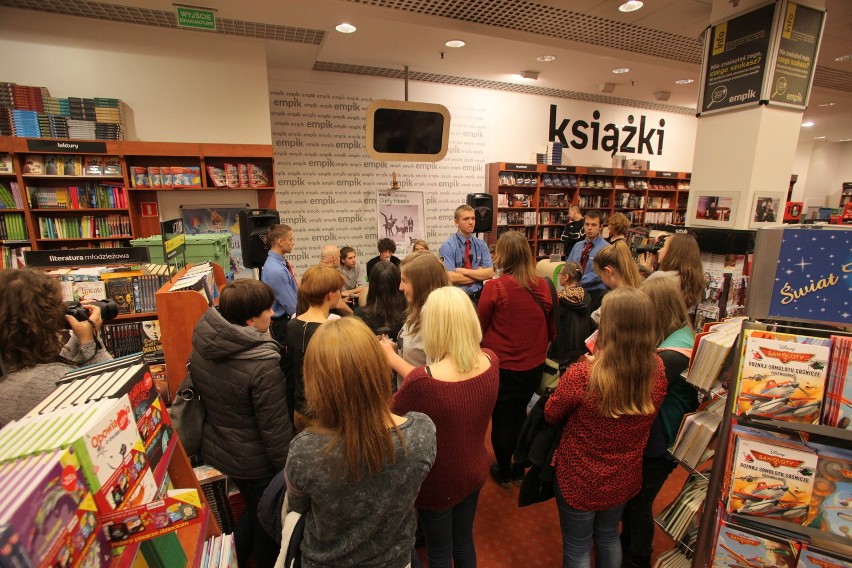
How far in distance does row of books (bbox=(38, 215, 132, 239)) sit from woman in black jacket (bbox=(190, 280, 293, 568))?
3.96m

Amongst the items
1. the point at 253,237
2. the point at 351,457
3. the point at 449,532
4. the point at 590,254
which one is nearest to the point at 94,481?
the point at 351,457

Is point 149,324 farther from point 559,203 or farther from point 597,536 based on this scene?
Result: point 559,203

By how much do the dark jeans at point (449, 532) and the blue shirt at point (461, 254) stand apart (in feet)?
7.85

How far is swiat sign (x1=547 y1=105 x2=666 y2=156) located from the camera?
25.6 ft

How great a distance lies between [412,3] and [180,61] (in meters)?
2.80

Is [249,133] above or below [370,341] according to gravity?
above

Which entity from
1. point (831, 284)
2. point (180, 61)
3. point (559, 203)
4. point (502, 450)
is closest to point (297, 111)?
point (180, 61)

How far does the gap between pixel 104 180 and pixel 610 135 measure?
27.6 ft

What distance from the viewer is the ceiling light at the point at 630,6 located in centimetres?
378

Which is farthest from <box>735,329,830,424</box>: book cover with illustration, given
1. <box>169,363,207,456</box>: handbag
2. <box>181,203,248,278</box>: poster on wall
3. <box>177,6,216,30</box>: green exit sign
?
<box>181,203,248,278</box>: poster on wall

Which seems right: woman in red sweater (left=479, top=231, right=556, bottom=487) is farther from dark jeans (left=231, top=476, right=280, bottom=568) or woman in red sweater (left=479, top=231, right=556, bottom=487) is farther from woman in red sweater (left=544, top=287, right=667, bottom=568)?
dark jeans (left=231, top=476, right=280, bottom=568)

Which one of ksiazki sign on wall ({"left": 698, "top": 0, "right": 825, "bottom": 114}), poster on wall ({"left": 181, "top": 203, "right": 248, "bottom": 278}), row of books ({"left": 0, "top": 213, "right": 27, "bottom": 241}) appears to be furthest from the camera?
poster on wall ({"left": 181, "top": 203, "right": 248, "bottom": 278})

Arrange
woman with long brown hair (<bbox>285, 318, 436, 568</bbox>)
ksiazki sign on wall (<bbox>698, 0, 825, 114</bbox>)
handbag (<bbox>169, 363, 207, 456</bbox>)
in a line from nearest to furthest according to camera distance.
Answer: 1. woman with long brown hair (<bbox>285, 318, 436, 568</bbox>)
2. handbag (<bbox>169, 363, 207, 456</bbox>)
3. ksiazki sign on wall (<bbox>698, 0, 825, 114</bbox>)

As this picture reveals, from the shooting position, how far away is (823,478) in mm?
1214
